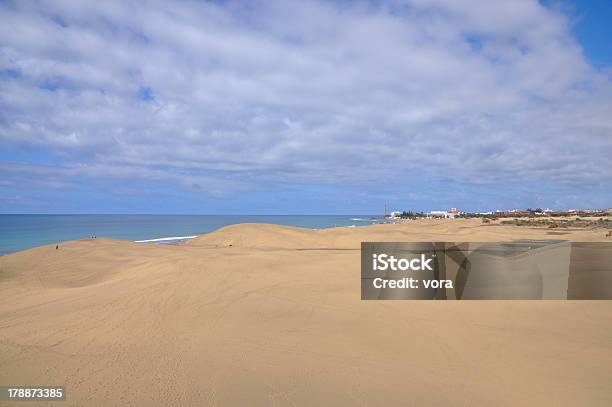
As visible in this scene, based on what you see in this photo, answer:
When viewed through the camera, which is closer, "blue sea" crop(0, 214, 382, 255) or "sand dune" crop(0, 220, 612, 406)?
"sand dune" crop(0, 220, 612, 406)

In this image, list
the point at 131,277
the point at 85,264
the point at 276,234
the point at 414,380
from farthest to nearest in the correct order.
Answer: the point at 276,234 → the point at 85,264 → the point at 131,277 → the point at 414,380

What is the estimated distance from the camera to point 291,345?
5.64 m

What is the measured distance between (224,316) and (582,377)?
5584 millimetres

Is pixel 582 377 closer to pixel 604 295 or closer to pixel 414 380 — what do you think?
pixel 414 380

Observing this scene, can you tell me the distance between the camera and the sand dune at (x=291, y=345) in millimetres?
4293

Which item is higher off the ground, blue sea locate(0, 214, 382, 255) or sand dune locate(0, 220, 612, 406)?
blue sea locate(0, 214, 382, 255)

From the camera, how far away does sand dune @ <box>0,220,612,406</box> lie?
429cm

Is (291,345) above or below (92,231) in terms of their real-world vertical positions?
below

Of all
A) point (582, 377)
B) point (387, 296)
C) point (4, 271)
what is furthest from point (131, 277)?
point (582, 377)

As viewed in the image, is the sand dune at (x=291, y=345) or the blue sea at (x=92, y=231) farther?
the blue sea at (x=92, y=231)

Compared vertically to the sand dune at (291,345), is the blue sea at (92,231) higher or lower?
higher

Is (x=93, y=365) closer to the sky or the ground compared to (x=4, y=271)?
closer to the ground

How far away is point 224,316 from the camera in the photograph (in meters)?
7.04

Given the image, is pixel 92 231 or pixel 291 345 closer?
pixel 291 345
